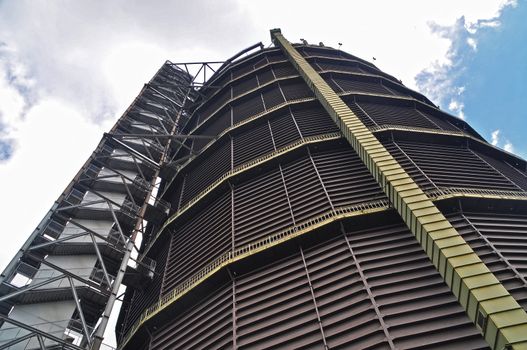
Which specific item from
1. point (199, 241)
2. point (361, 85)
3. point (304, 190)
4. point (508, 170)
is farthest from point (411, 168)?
point (361, 85)

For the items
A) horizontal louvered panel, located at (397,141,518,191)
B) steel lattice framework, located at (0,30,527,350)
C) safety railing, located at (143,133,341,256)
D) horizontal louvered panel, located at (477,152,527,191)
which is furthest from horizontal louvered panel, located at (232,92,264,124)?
horizontal louvered panel, located at (477,152,527,191)

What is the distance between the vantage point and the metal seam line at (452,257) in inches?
203

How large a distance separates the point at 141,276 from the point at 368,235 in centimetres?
681

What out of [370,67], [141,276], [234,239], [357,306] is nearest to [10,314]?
[141,276]

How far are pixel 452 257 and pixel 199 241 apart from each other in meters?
6.25

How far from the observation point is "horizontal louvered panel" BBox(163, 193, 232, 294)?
969 centimetres

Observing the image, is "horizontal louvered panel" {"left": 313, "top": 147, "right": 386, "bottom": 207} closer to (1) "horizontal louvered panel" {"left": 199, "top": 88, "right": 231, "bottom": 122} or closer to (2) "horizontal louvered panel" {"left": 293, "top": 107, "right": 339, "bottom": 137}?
(2) "horizontal louvered panel" {"left": 293, "top": 107, "right": 339, "bottom": 137}

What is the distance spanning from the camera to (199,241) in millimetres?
10461

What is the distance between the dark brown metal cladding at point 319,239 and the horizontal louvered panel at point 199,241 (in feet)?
0.13

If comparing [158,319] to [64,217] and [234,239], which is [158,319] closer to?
[234,239]

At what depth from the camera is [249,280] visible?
26.8ft

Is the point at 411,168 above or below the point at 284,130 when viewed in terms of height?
below

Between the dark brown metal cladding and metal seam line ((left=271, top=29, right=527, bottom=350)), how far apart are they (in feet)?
1.30

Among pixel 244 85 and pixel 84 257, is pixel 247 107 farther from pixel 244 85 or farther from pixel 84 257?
pixel 84 257
